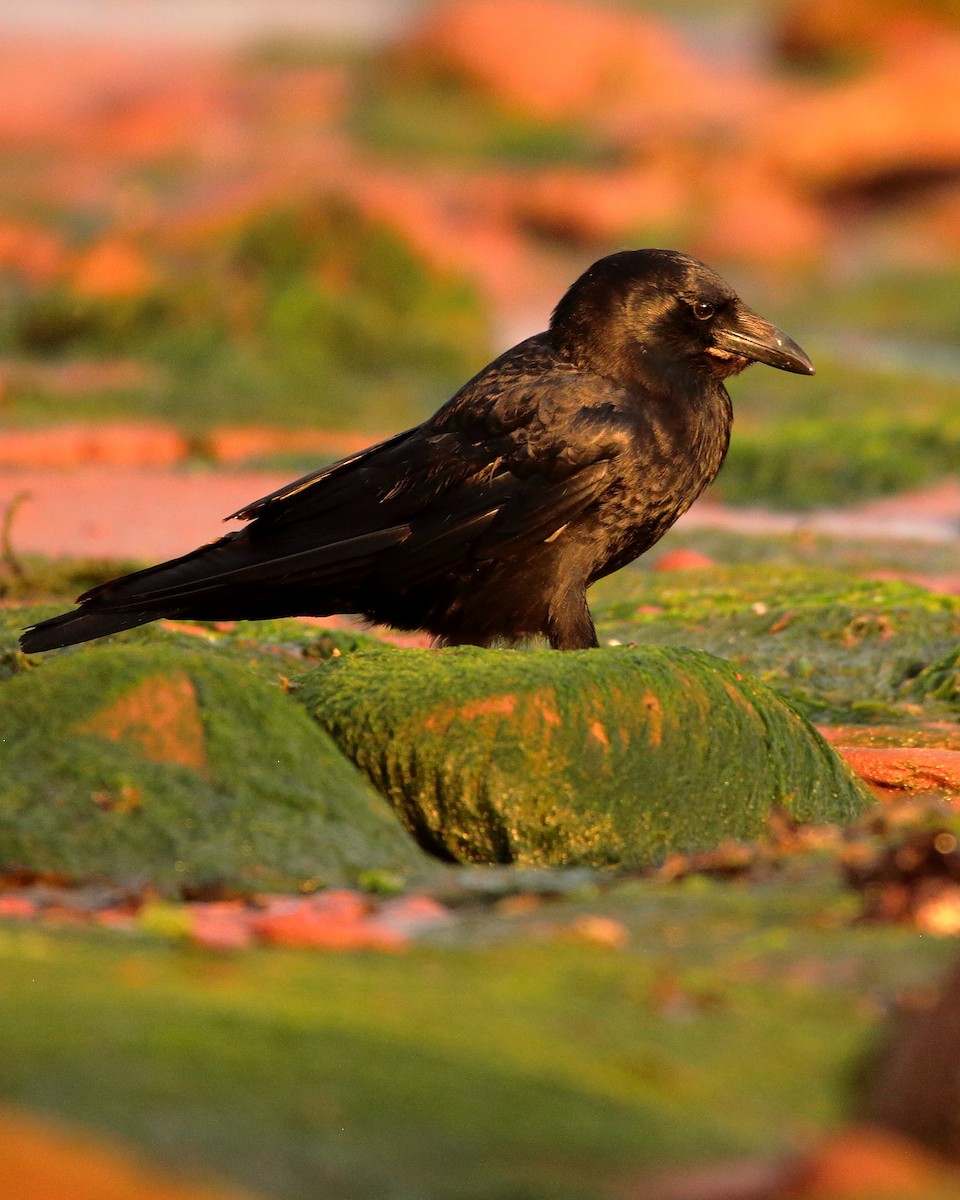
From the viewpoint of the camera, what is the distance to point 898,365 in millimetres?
16453

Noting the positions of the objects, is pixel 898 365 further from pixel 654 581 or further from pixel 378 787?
pixel 378 787

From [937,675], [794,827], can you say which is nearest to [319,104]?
[937,675]

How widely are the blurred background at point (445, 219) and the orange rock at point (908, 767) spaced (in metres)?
5.05

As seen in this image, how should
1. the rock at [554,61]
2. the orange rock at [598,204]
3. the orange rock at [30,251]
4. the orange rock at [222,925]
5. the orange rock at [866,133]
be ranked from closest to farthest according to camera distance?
the orange rock at [222,925] < the orange rock at [30,251] < the orange rock at [598,204] < the orange rock at [866,133] < the rock at [554,61]

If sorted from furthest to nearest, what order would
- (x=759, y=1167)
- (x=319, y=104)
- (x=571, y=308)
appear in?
(x=319, y=104) → (x=571, y=308) → (x=759, y=1167)

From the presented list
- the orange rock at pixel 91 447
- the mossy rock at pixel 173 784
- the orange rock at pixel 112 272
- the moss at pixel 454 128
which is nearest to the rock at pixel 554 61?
the moss at pixel 454 128

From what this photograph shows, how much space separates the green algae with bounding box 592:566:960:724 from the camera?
20.4ft

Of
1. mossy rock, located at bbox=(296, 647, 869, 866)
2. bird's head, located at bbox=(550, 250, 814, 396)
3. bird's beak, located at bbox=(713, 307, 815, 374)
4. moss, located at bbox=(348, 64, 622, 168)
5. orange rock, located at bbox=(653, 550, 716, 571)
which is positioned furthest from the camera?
moss, located at bbox=(348, 64, 622, 168)

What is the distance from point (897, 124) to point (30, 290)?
1164cm

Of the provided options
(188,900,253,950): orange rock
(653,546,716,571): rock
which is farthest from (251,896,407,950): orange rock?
(653,546,716,571): rock

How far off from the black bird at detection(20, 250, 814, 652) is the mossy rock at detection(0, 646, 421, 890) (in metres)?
1.16

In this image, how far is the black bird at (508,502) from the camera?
5562mm

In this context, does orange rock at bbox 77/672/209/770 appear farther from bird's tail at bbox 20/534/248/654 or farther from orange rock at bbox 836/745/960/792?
orange rock at bbox 836/745/960/792

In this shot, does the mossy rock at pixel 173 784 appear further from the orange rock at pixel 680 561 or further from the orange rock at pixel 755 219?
the orange rock at pixel 755 219
